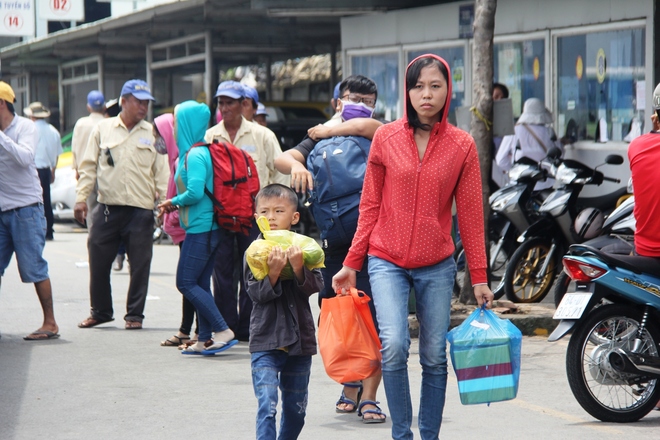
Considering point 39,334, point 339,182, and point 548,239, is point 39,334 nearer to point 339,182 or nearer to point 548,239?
point 339,182

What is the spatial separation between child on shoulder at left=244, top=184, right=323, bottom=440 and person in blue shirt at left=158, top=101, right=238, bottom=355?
286 centimetres

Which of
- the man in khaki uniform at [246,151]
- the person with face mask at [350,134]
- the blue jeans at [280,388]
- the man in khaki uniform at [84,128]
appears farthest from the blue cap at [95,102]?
the blue jeans at [280,388]

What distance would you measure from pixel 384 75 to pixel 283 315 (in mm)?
11536

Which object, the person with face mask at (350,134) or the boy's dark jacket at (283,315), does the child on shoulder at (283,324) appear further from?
the person with face mask at (350,134)

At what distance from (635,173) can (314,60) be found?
91.0 feet

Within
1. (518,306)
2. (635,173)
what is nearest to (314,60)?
(518,306)

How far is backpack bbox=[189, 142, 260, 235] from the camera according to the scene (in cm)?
816

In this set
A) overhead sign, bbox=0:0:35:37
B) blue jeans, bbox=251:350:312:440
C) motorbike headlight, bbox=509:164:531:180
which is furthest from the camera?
overhead sign, bbox=0:0:35:37

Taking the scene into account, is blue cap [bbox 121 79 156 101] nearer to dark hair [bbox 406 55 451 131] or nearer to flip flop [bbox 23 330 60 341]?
flip flop [bbox 23 330 60 341]

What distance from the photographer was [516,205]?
10711mm

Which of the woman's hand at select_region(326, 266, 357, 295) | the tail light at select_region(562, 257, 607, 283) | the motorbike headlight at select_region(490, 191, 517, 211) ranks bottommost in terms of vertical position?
the tail light at select_region(562, 257, 607, 283)

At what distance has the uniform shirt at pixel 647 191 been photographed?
246 inches

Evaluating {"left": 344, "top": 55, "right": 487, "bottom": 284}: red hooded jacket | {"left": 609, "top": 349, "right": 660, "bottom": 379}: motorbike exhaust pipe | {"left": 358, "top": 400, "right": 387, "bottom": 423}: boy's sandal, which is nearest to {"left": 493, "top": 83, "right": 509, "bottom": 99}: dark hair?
{"left": 609, "top": 349, "right": 660, "bottom": 379}: motorbike exhaust pipe

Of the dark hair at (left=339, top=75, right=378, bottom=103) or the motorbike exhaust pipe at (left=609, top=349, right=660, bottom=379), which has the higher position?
the dark hair at (left=339, top=75, right=378, bottom=103)
